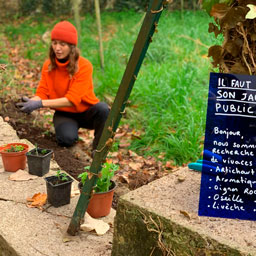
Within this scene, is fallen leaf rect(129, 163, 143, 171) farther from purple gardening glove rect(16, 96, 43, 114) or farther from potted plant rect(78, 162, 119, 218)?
potted plant rect(78, 162, 119, 218)

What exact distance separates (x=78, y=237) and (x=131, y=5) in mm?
10556

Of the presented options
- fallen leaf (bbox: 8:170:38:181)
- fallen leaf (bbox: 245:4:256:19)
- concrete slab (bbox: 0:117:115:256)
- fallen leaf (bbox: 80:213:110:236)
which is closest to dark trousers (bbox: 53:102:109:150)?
fallen leaf (bbox: 8:170:38:181)

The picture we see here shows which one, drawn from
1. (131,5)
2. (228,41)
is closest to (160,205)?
(228,41)

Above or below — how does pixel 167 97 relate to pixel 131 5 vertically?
below

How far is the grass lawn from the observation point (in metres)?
4.25

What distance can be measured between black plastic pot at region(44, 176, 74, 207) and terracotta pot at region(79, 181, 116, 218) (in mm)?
200

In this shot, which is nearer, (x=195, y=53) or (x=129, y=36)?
(x=195, y=53)

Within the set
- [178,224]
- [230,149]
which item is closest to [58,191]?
[178,224]

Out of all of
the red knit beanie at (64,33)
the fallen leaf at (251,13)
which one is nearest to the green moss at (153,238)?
the fallen leaf at (251,13)

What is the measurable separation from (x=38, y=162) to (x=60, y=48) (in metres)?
1.27

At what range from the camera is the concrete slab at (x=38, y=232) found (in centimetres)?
215

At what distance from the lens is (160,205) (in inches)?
73.8

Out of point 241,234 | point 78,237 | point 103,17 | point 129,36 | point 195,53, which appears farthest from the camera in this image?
point 103,17

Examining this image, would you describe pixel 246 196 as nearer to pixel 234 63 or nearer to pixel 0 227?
pixel 234 63
